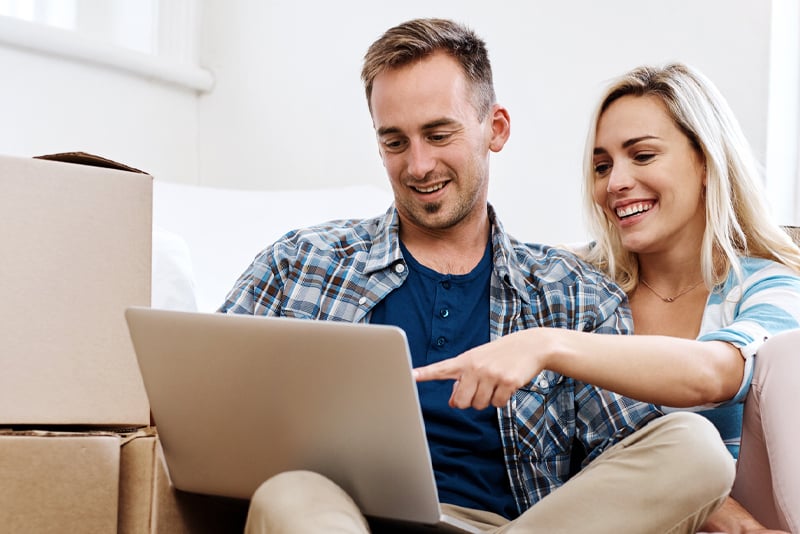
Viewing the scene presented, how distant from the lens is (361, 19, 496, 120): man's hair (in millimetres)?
1402

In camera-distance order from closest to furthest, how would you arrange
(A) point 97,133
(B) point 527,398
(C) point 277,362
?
(C) point 277,362, (B) point 527,398, (A) point 97,133

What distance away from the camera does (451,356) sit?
52.1 inches

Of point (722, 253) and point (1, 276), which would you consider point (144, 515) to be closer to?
point (1, 276)

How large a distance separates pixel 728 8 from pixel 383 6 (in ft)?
2.49

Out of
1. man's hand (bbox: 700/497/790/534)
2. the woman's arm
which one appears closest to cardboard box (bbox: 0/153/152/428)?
the woman's arm

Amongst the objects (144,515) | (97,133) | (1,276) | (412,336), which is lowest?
(144,515)

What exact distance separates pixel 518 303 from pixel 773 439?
1.24ft

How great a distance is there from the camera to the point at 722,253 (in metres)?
1.45

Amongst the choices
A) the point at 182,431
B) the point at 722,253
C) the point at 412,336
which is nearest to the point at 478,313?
the point at 412,336

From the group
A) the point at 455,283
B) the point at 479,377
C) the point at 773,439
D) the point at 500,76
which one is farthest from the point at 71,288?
the point at 500,76

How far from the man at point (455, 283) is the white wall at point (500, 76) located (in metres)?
0.66

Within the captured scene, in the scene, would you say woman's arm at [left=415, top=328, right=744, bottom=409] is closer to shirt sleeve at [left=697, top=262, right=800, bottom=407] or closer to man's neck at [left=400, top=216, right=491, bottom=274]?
shirt sleeve at [left=697, top=262, right=800, bottom=407]

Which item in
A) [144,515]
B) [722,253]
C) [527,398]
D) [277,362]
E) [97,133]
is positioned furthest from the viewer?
[97,133]

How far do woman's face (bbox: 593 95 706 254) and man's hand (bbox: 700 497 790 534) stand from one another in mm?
398
